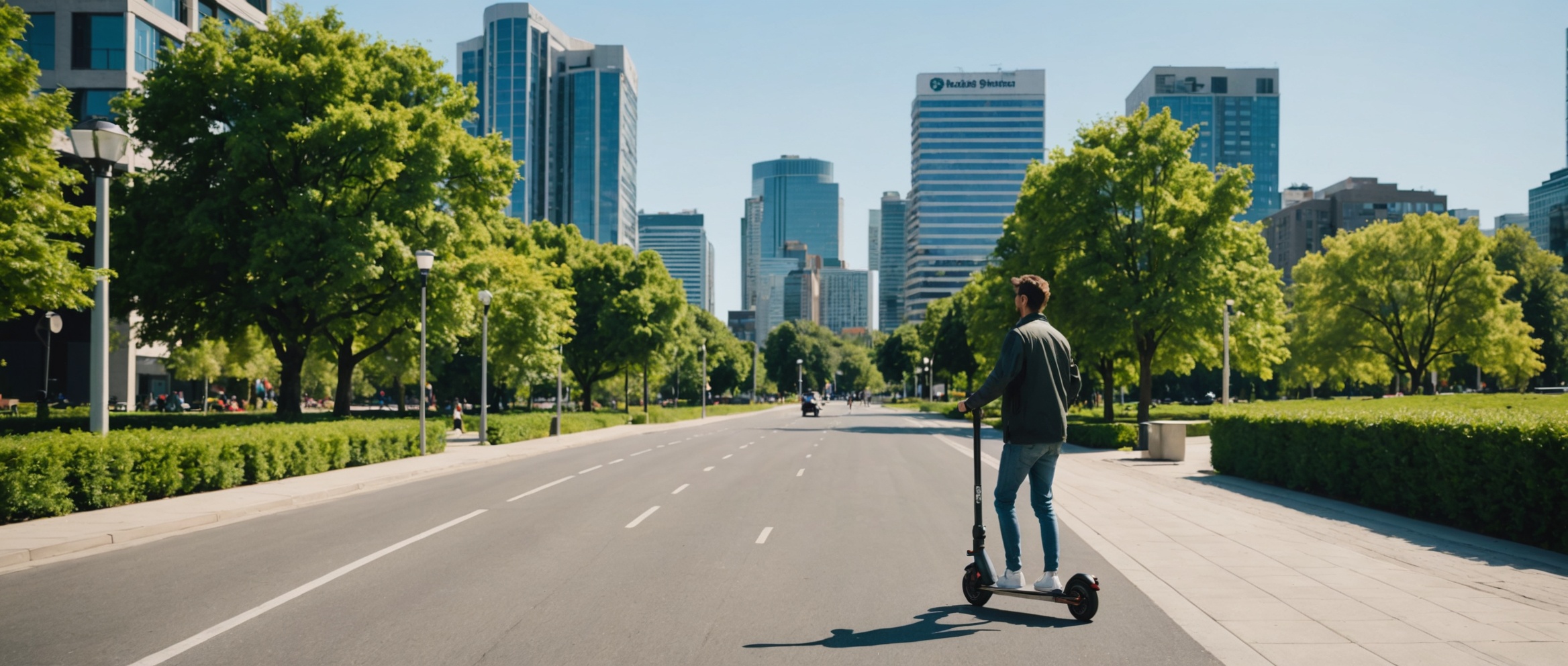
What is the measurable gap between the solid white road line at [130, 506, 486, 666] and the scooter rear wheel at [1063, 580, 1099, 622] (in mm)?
5570

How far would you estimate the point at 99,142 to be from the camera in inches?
524

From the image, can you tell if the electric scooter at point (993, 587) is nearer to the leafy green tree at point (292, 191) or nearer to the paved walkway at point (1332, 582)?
the paved walkway at point (1332, 582)

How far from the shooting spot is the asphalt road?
18.3ft

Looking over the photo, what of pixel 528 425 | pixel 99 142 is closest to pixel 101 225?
pixel 99 142

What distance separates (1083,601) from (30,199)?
1721 cm

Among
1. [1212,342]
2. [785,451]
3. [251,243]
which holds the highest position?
[251,243]

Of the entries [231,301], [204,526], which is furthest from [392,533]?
[231,301]

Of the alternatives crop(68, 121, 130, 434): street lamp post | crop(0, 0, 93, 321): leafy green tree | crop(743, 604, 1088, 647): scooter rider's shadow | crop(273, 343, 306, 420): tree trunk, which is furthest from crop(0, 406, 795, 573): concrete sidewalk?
crop(743, 604, 1088, 647): scooter rider's shadow

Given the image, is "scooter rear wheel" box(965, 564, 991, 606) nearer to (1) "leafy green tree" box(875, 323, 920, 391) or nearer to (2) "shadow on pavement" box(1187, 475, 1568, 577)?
(2) "shadow on pavement" box(1187, 475, 1568, 577)

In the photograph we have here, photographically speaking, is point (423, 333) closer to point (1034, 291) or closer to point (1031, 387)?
point (1034, 291)

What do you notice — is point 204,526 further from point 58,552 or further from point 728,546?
point 728,546

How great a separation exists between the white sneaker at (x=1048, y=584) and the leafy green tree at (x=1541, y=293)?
6653cm

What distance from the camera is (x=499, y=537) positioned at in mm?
10180

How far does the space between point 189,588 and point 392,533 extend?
3145 millimetres
